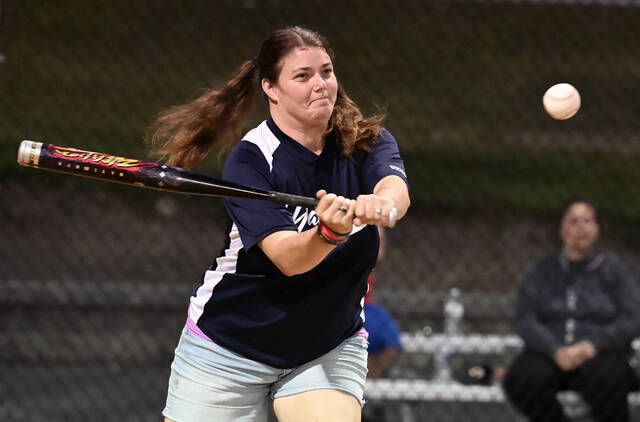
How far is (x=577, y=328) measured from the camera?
4598 millimetres

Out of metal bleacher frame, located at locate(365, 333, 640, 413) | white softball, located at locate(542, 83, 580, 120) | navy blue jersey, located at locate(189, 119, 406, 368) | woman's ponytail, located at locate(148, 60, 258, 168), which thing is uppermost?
white softball, located at locate(542, 83, 580, 120)

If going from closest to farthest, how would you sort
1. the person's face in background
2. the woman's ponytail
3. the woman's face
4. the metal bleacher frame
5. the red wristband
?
the red wristband, the woman's face, the woman's ponytail, the metal bleacher frame, the person's face in background

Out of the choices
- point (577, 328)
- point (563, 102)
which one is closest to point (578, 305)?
point (577, 328)

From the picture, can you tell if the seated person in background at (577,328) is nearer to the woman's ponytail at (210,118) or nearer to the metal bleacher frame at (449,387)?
the metal bleacher frame at (449,387)

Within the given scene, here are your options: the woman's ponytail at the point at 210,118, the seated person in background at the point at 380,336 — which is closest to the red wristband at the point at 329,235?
the woman's ponytail at the point at 210,118

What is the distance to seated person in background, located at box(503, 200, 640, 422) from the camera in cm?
448

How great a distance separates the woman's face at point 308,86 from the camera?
2.60m

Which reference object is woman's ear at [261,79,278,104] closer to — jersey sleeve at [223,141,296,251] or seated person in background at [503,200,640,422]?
jersey sleeve at [223,141,296,251]

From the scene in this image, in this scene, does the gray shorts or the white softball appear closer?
the gray shorts

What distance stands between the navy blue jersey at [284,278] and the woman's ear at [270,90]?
0.31 feet

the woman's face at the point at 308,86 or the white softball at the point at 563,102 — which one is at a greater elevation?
the white softball at the point at 563,102

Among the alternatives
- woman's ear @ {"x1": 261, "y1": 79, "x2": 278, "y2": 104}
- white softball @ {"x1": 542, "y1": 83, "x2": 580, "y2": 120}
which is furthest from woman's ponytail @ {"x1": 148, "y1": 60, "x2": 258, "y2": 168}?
white softball @ {"x1": 542, "y1": 83, "x2": 580, "y2": 120}

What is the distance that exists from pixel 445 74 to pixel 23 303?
3.13 metres

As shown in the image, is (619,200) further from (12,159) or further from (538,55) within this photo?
(12,159)
